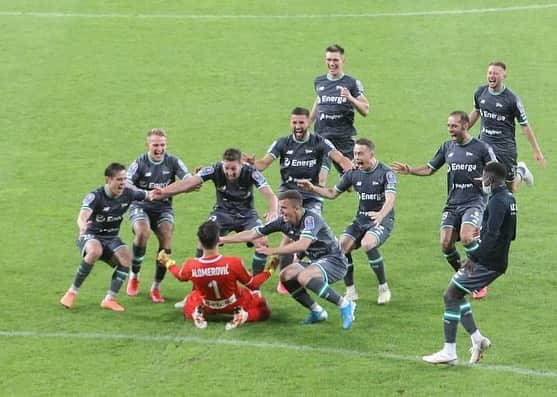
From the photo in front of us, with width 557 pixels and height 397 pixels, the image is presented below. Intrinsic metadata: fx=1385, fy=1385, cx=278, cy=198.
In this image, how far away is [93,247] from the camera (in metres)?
17.2

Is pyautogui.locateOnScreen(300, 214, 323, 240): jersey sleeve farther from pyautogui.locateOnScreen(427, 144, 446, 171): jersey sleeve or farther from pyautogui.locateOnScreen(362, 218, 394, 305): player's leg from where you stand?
pyautogui.locateOnScreen(427, 144, 446, 171): jersey sleeve

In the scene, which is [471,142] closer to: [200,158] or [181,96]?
[200,158]

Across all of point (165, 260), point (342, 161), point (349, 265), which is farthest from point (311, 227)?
point (342, 161)

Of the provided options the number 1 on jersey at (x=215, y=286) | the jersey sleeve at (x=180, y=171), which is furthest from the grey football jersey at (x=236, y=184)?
the number 1 on jersey at (x=215, y=286)

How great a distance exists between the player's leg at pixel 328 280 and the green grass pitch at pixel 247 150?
29cm

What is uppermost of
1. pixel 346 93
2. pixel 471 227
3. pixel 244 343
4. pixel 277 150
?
pixel 346 93

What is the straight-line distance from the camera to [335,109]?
20531 mm

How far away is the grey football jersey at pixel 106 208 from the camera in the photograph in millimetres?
17281

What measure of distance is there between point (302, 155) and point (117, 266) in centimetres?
300

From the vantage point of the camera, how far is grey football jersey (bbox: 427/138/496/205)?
17.8 meters

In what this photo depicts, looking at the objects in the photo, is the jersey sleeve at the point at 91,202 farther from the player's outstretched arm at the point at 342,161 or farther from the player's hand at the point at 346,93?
the player's hand at the point at 346,93

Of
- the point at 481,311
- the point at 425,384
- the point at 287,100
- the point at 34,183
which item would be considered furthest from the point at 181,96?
the point at 425,384

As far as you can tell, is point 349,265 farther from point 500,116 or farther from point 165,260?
point 500,116

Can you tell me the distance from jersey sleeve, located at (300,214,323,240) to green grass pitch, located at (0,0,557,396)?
1155 mm
